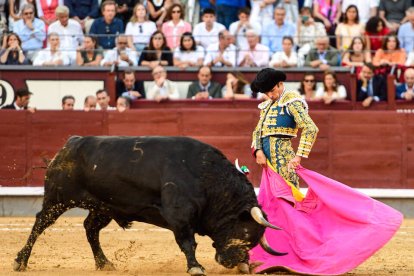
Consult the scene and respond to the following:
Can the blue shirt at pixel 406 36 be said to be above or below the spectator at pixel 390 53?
above

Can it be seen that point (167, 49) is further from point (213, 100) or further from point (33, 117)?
point (33, 117)

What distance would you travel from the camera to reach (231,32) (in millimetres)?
12719

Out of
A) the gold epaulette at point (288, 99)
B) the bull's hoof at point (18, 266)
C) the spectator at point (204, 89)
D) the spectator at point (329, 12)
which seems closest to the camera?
the gold epaulette at point (288, 99)

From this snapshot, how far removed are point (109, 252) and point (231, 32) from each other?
4517 millimetres

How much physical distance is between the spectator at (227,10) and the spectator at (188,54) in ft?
2.29

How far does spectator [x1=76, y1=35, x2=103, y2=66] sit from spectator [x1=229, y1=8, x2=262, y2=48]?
139cm

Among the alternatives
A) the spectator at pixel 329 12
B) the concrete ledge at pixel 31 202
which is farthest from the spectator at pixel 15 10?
the spectator at pixel 329 12

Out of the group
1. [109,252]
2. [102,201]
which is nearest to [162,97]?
[109,252]

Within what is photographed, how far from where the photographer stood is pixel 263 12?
12891mm

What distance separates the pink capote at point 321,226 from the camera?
6953 mm

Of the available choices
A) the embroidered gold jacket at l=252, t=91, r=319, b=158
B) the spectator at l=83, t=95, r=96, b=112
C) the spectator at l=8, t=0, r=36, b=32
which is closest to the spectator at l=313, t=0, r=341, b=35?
the spectator at l=83, t=95, r=96, b=112

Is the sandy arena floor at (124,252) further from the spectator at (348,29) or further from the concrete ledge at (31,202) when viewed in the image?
the spectator at (348,29)

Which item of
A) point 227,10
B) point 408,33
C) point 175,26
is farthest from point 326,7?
point 175,26

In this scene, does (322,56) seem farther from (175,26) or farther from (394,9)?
(175,26)
